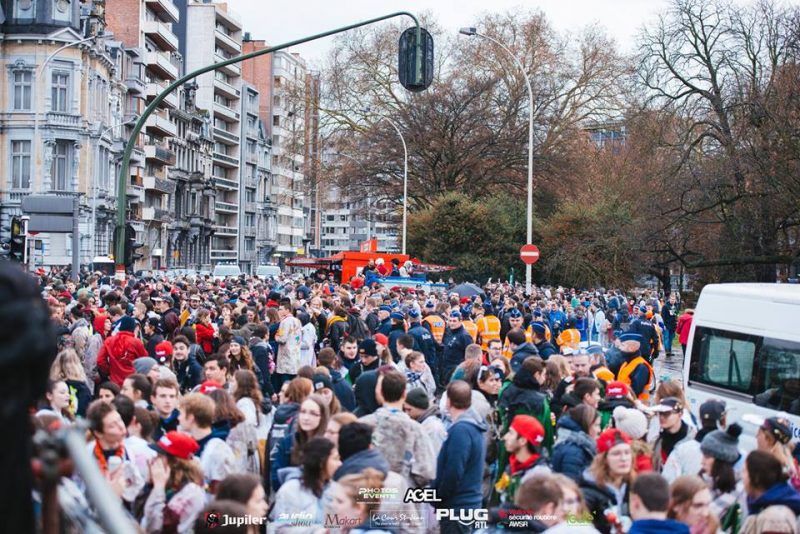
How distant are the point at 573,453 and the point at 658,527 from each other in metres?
2.08

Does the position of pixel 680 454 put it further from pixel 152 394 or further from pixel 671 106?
pixel 671 106

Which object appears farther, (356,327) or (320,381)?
(356,327)

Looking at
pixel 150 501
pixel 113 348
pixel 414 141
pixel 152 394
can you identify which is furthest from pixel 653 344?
pixel 414 141

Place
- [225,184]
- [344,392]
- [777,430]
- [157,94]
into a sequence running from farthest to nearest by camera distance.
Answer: [225,184], [157,94], [344,392], [777,430]

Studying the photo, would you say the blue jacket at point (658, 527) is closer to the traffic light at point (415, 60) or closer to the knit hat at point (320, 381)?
the knit hat at point (320, 381)

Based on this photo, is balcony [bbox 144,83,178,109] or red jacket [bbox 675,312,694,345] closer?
red jacket [bbox 675,312,694,345]

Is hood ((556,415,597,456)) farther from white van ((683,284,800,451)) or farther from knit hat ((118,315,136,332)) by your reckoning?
knit hat ((118,315,136,332))

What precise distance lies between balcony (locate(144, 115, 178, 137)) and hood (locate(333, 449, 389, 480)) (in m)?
75.8

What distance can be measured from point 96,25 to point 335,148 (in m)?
14.6

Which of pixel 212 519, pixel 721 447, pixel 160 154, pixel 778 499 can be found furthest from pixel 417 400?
pixel 160 154

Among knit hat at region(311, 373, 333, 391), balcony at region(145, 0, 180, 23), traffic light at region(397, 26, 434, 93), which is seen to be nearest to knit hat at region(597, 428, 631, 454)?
knit hat at region(311, 373, 333, 391)

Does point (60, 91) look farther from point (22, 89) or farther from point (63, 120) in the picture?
point (22, 89)

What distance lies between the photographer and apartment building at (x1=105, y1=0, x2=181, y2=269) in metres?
78.2

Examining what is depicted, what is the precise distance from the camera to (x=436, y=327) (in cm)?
1917
